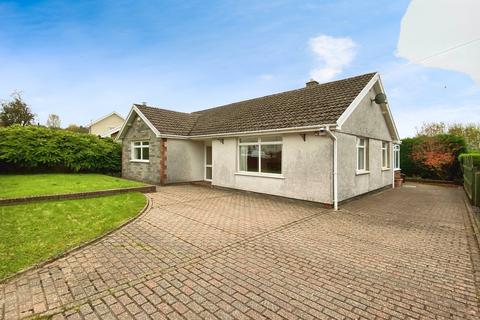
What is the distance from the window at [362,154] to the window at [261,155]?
13.0ft

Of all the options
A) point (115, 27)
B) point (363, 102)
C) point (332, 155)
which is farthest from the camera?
point (115, 27)

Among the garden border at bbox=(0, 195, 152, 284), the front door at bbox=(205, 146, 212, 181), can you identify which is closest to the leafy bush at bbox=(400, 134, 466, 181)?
the front door at bbox=(205, 146, 212, 181)

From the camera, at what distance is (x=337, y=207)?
30.3 feet

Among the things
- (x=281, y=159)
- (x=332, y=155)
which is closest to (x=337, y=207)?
(x=332, y=155)

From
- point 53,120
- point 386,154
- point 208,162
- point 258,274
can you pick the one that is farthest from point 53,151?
point 53,120

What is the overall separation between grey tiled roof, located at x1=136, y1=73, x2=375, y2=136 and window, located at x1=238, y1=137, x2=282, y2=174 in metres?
0.65

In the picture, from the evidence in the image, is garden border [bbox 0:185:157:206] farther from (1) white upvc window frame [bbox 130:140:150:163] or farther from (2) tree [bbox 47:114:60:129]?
(2) tree [bbox 47:114:60:129]

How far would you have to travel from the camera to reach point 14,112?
36.8 meters

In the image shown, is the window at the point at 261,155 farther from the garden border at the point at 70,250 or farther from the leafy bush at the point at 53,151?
the leafy bush at the point at 53,151

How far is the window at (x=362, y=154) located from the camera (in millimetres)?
11711

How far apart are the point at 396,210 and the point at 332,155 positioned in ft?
10.9

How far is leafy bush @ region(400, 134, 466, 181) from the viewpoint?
1808cm

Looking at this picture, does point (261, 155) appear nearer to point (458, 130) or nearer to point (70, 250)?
point (70, 250)

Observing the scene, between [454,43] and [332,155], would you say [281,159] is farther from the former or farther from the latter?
[454,43]
